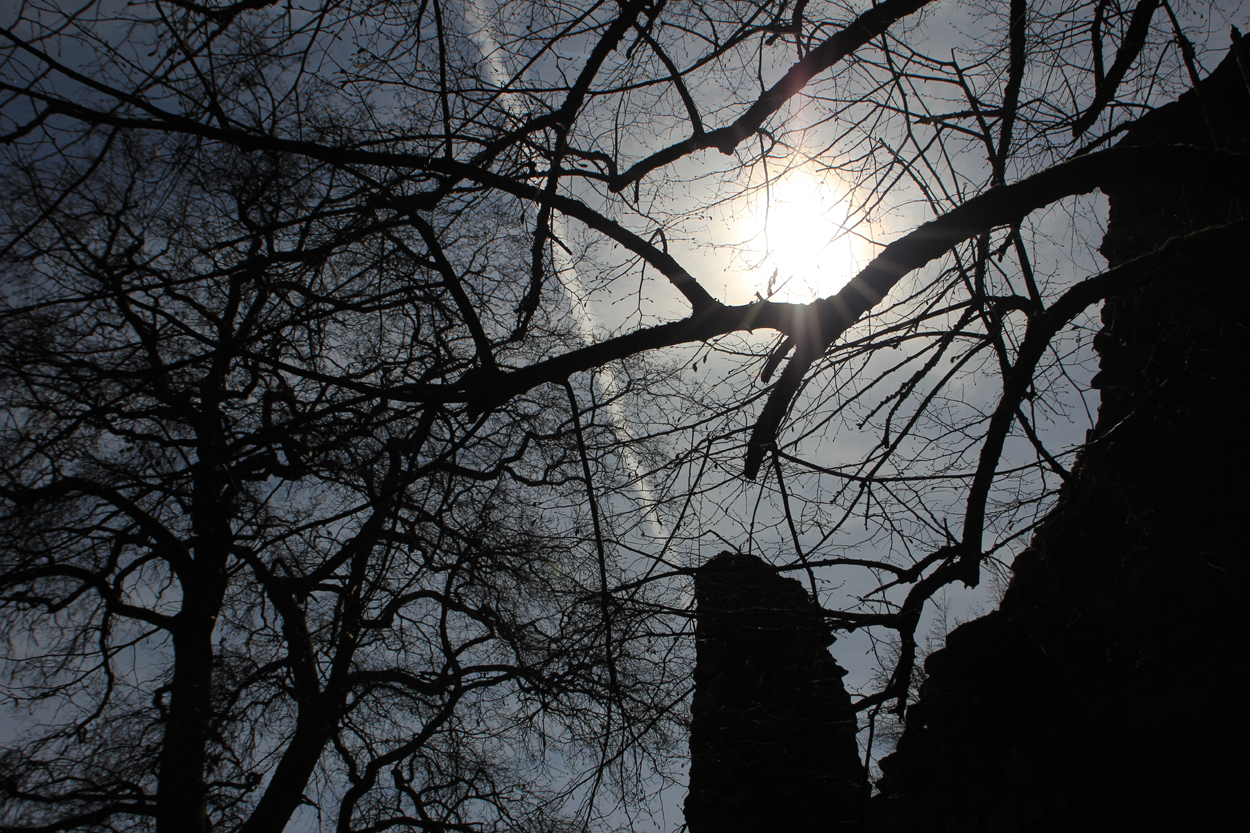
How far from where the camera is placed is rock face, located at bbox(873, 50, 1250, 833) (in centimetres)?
295

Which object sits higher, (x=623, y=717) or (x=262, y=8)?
(x=262, y=8)

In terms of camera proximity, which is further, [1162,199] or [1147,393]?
[1162,199]

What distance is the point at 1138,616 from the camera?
3.31 m

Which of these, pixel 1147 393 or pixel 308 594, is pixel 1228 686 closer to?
pixel 1147 393

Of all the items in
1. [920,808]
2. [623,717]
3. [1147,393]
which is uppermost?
[1147,393]

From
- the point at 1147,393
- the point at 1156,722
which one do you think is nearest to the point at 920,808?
the point at 1156,722

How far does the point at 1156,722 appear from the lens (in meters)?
3.12

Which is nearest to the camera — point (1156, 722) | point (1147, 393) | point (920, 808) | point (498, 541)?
point (1147, 393)

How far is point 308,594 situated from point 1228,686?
194 inches

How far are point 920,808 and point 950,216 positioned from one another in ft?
11.1

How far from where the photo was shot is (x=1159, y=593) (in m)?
3.26

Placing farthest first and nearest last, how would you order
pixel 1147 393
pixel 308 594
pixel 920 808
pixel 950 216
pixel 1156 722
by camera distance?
pixel 308 594
pixel 920 808
pixel 1156 722
pixel 1147 393
pixel 950 216

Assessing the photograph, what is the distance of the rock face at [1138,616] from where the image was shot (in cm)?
295

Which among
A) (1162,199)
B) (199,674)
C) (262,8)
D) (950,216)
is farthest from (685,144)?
(199,674)
